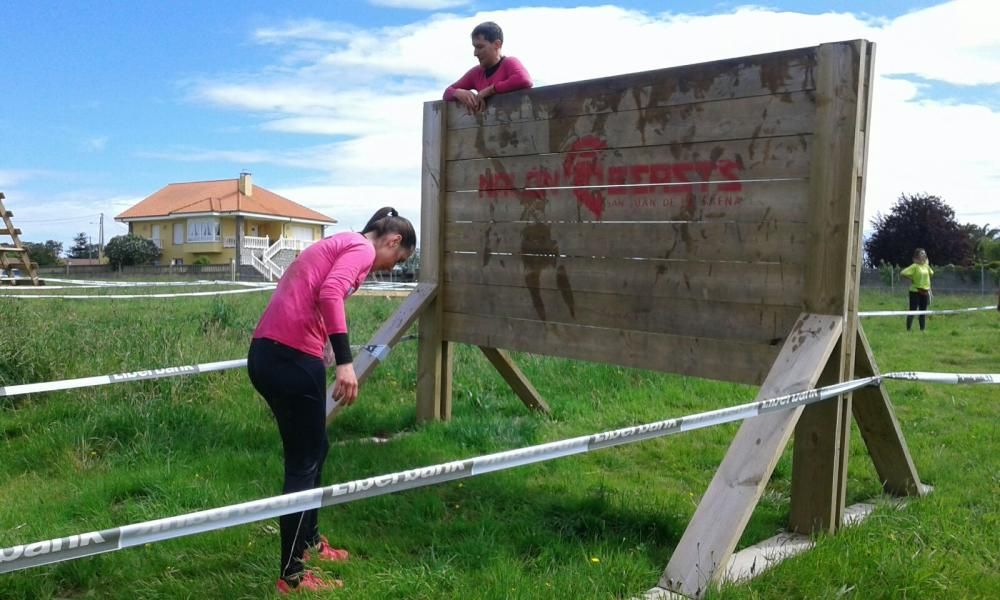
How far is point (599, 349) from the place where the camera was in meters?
5.10

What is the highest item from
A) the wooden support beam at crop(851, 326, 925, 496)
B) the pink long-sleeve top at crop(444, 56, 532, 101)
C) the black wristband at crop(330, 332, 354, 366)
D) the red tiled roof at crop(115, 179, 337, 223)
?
the red tiled roof at crop(115, 179, 337, 223)

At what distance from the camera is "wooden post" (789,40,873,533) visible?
13.0ft

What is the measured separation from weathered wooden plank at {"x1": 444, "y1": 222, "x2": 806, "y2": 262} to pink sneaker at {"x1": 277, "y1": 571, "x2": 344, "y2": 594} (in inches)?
99.0

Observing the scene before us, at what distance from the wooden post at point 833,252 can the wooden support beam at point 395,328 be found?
9.56ft

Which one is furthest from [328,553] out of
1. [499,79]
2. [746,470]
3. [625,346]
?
[499,79]

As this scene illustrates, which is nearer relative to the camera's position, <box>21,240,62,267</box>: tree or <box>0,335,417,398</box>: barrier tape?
<box>0,335,417,398</box>: barrier tape

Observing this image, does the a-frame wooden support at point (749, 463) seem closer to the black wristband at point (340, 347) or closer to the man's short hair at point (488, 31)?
the black wristband at point (340, 347)

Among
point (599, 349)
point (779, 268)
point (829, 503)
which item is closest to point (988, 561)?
point (829, 503)

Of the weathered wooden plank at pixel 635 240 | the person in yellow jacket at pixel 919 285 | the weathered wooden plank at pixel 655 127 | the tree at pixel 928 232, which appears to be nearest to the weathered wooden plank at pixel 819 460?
the weathered wooden plank at pixel 635 240

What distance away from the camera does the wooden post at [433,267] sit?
6.24m

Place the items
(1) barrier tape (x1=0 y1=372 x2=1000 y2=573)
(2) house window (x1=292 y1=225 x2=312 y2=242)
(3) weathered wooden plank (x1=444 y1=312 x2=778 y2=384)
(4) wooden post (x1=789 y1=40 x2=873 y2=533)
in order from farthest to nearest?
1. (2) house window (x1=292 y1=225 x2=312 y2=242)
2. (3) weathered wooden plank (x1=444 y1=312 x2=778 y2=384)
3. (4) wooden post (x1=789 y1=40 x2=873 y2=533)
4. (1) barrier tape (x1=0 y1=372 x2=1000 y2=573)

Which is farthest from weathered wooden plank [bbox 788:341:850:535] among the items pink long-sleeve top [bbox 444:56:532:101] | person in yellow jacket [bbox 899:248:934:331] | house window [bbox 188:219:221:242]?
house window [bbox 188:219:221:242]

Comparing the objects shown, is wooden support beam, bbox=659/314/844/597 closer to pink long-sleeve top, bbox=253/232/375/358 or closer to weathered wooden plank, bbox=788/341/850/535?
weathered wooden plank, bbox=788/341/850/535

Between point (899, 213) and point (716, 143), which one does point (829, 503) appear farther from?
point (899, 213)
